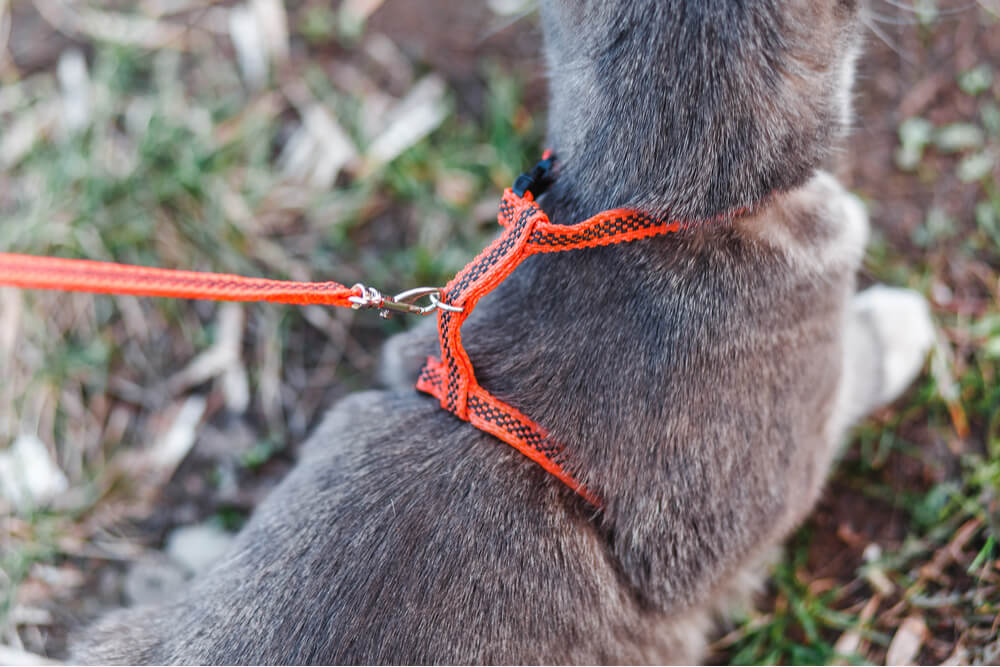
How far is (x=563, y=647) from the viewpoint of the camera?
177 centimetres

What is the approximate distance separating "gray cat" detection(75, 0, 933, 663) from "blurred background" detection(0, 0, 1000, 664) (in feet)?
2.47

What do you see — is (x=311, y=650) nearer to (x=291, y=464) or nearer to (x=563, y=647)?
(x=563, y=647)

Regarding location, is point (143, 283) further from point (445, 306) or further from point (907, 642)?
point (907, 642)

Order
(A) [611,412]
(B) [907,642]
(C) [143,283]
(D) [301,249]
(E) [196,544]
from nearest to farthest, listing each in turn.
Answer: (C) [143,283] → (A) [611,412] → (B) [907,642] → (E) [196,544] → (D) [301,249]

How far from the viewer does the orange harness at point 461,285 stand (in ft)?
4.75

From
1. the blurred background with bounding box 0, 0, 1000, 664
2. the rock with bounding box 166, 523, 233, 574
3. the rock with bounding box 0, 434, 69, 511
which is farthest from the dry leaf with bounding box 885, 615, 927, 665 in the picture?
the rock with bounding box 0, 434, 69, 511

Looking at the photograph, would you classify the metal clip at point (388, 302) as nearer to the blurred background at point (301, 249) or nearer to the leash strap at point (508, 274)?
the leash strap at point (508, 274)

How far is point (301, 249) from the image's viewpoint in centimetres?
308

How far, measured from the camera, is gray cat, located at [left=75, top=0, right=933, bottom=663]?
1595 mm

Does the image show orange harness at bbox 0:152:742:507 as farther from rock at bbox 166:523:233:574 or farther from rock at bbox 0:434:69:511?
rock at bbox 0:434:69:511

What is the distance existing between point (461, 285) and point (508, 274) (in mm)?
117

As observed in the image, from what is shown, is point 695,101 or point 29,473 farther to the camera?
point 29,473

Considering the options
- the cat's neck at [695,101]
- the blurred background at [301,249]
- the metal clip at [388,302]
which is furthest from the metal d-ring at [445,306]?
the blurred background at [301,249]

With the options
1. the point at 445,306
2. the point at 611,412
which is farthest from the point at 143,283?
the point at 611,412
